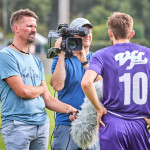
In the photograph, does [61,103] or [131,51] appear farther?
[61,103]

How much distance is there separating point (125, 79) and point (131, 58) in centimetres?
22

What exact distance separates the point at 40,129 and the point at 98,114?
26.3 inches

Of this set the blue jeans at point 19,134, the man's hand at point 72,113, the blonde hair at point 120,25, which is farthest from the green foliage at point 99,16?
the blue jeans at point 19,134

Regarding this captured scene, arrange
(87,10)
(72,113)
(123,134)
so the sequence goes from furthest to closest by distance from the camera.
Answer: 1. (87,10)
2. (72,113)
3. (123,134)

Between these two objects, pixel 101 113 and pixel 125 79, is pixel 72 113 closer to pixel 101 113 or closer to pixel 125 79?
pixel 101 113

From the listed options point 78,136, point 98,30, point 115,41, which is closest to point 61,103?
point 78,136

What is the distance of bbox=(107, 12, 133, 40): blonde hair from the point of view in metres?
3.91

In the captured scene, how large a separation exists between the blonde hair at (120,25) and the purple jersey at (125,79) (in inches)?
6.8

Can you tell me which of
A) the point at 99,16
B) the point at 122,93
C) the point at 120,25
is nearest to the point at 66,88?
the point at 122,93

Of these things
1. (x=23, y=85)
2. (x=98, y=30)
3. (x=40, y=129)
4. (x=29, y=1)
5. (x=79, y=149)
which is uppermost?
(x=29, y=1)

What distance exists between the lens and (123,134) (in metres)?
3.78

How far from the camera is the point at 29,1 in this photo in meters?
77.1

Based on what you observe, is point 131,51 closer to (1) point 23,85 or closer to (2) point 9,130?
(1) point 23,85

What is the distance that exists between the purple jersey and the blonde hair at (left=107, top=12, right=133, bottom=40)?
17 cm
